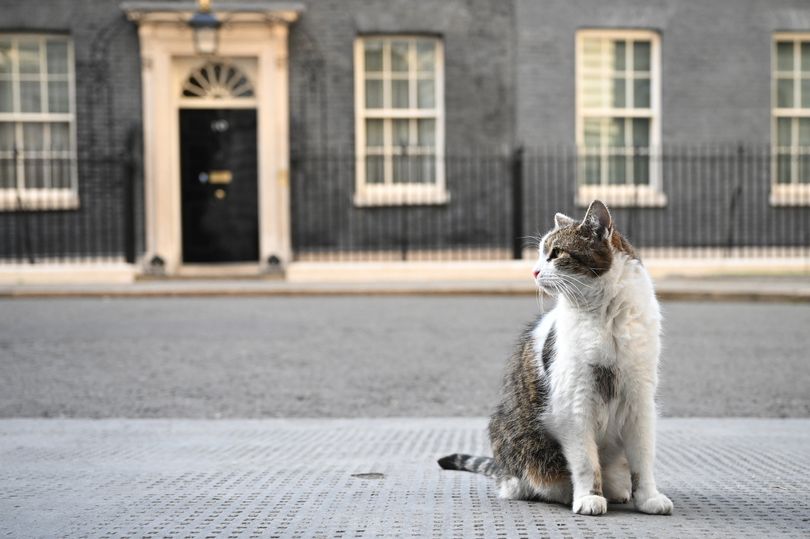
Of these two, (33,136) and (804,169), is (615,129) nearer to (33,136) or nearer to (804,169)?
(804,169)

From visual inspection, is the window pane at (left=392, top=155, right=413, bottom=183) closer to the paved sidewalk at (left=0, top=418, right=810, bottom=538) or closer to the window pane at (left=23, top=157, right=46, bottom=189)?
the window pane at (left=23, top=157, right=46, bottom=189)

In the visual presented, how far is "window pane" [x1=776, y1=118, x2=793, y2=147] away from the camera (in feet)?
61.5

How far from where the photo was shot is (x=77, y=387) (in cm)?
761

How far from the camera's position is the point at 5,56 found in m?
17.3

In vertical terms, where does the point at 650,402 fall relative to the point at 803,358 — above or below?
above

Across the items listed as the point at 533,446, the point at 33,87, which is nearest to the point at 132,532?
the point at 533,446

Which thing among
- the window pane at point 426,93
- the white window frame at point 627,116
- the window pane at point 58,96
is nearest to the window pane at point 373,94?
the window pane at point 426,93

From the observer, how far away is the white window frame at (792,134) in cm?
1842

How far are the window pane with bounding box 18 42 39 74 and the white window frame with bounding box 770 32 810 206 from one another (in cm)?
1197

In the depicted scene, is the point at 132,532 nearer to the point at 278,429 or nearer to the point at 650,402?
the point at 650,402

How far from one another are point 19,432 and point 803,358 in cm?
609

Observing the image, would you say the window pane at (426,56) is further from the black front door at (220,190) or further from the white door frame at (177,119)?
the black front door at (220,190)

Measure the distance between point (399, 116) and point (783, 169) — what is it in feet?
21.5

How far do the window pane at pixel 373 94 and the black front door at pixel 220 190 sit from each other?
187 centimetres
